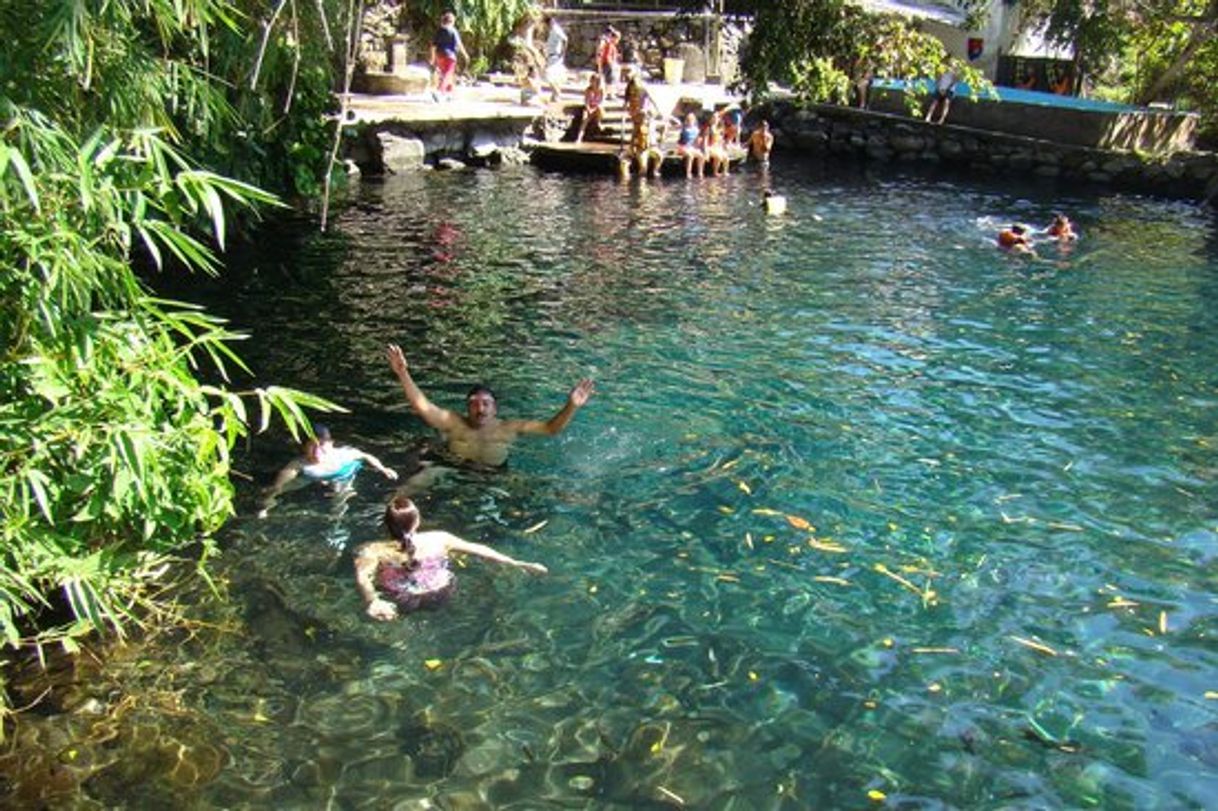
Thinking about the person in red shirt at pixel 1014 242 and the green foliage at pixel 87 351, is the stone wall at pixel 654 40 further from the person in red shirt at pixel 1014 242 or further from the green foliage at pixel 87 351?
the green foliage at pixel 87 351

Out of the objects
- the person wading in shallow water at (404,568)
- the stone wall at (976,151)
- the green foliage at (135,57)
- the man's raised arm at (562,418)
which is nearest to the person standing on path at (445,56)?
the stone wall at (976,151)

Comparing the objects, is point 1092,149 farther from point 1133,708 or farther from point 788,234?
point 1133,708

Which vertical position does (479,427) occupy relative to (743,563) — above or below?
above

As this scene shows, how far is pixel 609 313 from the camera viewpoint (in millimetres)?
14609

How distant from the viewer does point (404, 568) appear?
7.39 meters

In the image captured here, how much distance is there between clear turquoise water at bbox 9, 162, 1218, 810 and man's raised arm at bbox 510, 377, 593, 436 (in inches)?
15.9

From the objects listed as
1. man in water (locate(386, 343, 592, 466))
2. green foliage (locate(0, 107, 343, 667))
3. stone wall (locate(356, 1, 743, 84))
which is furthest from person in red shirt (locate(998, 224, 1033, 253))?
stone wall (locate(356, 1, 743, 84))

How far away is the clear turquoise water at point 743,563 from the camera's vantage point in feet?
19.6

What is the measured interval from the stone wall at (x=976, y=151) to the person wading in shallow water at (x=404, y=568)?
1964 cm

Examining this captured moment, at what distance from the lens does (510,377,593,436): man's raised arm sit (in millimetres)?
8250

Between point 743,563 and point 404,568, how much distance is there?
2364 mm

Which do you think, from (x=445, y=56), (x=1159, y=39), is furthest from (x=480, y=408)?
(x=1159, y=39)

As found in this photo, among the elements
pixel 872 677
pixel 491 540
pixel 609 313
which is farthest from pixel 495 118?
pixel 872 677

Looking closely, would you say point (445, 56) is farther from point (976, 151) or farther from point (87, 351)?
point (87, 351)
